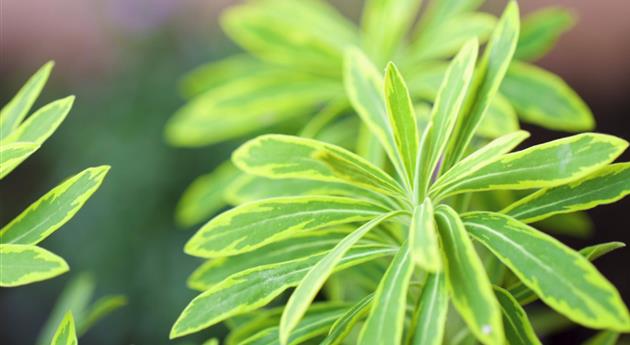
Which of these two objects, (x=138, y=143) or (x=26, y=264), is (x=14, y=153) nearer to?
(x=26, y=264)

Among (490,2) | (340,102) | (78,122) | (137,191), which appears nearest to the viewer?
(340,102)

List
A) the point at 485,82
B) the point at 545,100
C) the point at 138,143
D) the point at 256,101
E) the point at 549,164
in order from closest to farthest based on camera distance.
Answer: the point at 549,164 → the point at 485,82 → the point at 545,100 → the point at 256,101 → the point at 138,143

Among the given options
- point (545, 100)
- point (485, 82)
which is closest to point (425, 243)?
point (485, 82)

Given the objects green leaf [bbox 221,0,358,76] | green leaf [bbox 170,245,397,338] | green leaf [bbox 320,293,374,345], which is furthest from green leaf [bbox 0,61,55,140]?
green leaf [bbox 221,0,358,76]

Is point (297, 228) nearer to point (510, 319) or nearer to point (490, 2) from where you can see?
point (510, 319)

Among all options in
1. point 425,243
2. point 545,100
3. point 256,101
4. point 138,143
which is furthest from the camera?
point 138,143

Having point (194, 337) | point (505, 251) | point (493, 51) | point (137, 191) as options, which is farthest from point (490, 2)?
point (505, 251)
